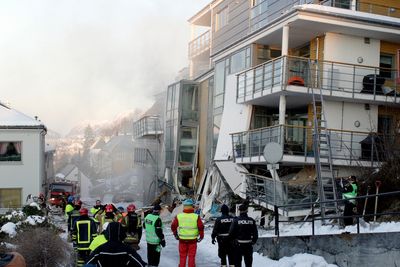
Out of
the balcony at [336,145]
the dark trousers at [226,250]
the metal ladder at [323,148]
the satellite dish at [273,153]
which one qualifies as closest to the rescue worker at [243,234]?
the dark trousers at [226,250]

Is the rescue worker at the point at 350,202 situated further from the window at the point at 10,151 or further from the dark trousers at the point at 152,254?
the window at the point at 10,151

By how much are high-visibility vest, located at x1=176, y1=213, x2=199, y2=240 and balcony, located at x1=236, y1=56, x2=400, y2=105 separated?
403 inches

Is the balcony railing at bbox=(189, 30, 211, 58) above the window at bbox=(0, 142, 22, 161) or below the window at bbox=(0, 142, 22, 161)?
above

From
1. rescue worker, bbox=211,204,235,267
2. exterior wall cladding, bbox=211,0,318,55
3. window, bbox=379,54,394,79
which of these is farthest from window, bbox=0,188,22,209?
rescue worker, bbox=211,204,235,267

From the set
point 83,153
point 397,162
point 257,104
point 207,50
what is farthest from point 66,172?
point 397,162

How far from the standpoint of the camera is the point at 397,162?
1553 centimetres

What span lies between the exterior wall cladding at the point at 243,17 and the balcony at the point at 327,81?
4.96 meters

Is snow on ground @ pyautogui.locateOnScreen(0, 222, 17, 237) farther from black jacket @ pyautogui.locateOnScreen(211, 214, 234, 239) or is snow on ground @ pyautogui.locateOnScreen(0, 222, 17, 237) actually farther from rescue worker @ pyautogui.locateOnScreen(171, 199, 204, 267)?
black jacket @ pyautogui.locateOnScreen(211, 214, 234, 239)

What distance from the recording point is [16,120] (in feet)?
106

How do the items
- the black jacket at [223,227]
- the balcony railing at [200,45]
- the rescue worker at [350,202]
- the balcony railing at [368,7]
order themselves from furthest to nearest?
1. the balcony railing at [200,45]
2. the balcony railing at [368,7]
3. the rescue worker at [350,202]
4. the black jacket at [223,227]

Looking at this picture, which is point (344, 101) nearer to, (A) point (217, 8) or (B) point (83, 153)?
(A) point (217, 8)

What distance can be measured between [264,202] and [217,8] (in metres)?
23.7

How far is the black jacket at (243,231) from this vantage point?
997 cm

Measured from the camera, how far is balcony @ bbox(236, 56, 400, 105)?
19.7 m
